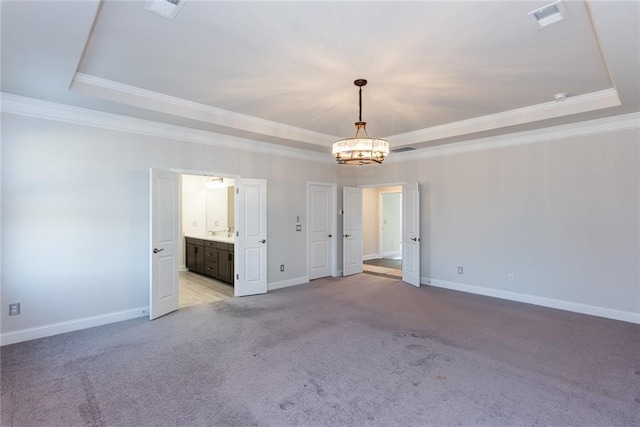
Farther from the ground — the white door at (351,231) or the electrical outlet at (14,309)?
the white door at (351,231)

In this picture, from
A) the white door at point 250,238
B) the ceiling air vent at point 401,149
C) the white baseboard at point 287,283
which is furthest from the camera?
the ceiling air vent at point 401,149

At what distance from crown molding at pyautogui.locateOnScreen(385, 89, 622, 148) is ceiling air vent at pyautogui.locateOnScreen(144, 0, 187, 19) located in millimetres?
4306

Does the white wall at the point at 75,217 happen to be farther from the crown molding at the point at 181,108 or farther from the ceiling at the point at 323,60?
the crown molding at the point at 181,108

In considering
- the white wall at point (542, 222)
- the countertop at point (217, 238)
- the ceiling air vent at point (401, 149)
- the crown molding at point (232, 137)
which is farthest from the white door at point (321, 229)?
the white wall at point (542, 222)

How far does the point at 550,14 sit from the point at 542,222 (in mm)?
3544

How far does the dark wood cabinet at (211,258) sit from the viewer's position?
20.9 ft

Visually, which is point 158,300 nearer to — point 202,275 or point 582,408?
point 202,275

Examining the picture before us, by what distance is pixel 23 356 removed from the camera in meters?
3.27

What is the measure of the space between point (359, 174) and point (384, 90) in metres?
3.80

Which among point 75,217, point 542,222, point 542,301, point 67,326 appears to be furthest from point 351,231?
point 67,326

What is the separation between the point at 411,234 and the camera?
6.42 metres

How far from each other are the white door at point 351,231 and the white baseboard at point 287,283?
1084mm

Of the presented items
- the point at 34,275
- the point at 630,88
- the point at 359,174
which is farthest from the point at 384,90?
the point at 34,275

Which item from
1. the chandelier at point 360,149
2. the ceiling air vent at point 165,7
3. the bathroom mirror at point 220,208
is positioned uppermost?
the ceiling air vent at point 165,7
